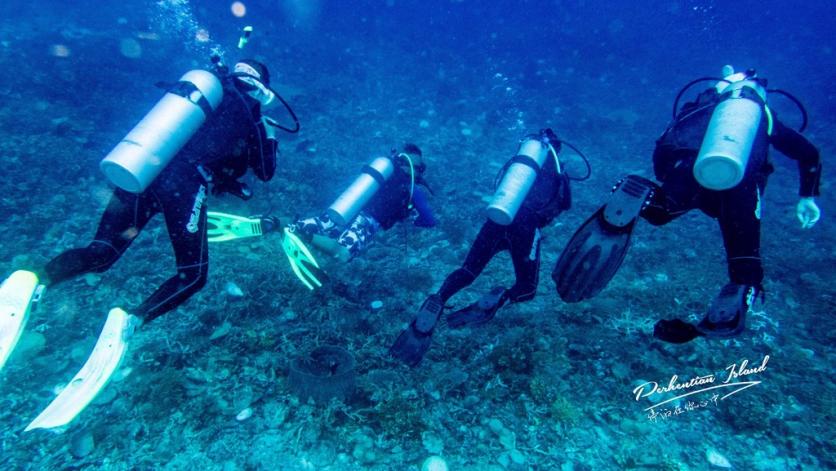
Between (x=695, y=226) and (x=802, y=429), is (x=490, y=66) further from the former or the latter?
(x=802, y=429)

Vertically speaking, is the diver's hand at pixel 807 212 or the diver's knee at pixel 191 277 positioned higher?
the diver's hand at pixel 807 212

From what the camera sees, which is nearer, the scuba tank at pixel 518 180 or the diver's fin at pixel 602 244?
the diver's fin at pixel 602 244

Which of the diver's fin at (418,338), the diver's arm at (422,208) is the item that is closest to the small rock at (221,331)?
the diver's fin at (418,338)

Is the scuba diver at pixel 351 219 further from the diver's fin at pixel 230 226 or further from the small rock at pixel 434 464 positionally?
the small rock at pixel 434 464

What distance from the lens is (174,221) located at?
3625mm

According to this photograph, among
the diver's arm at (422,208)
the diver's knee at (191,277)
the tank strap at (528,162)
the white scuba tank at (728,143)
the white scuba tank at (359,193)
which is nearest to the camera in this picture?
the white scuba tank at (728,143)

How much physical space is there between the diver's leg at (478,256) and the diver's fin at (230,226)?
236 cm

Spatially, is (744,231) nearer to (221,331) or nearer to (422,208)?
(422,208)

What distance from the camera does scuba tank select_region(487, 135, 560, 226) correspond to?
12.9ft

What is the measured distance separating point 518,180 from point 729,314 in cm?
218

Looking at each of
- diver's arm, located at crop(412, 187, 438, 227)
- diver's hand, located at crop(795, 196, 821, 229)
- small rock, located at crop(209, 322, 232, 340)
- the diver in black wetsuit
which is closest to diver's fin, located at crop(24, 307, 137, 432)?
small rock, located at crop(209, 322, 232, 340)

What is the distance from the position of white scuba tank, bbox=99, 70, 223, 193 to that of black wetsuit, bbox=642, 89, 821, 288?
4.67m

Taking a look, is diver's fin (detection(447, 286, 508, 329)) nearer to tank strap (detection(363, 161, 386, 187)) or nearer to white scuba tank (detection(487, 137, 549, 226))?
white scuba tank (detection(487, 137, 549, 226))

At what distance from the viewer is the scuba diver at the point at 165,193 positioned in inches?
118
